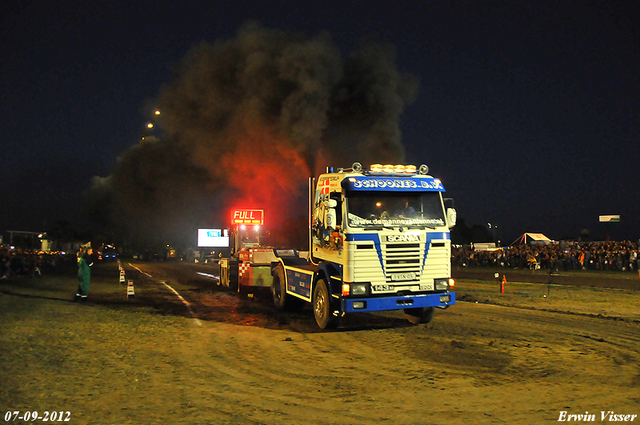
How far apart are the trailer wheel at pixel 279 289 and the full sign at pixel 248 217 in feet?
27.4

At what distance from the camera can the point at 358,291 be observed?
877cm

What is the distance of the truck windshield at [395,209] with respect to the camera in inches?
359

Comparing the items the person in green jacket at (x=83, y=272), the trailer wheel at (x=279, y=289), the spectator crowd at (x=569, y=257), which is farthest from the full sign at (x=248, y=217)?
the spectator crowd at (x=569, y=257)

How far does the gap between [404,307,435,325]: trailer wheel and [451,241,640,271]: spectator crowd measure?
745 inches

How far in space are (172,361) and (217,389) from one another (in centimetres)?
163

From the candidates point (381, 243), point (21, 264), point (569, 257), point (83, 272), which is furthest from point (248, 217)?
point (569, 257)

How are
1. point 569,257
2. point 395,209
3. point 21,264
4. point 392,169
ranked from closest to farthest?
point 395,209
point 392,169
point 21,264
point 569,257

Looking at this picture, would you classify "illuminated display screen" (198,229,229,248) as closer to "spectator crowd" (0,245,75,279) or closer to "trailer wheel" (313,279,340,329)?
"spectator crowd" (0,245,75,279)

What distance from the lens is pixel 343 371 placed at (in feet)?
21.3

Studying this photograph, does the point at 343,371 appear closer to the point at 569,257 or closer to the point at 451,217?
the point at 451,217

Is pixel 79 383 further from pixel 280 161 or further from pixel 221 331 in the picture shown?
pixel 280 161

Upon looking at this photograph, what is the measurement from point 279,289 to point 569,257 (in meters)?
26.3

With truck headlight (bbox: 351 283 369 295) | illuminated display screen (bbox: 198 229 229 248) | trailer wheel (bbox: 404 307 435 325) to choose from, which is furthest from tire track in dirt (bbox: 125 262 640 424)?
illuminated display screen (bbox: 198 229 229 248)

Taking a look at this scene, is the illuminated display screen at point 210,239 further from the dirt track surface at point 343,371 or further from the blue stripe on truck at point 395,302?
the blue stripe on truck at point 395,302
